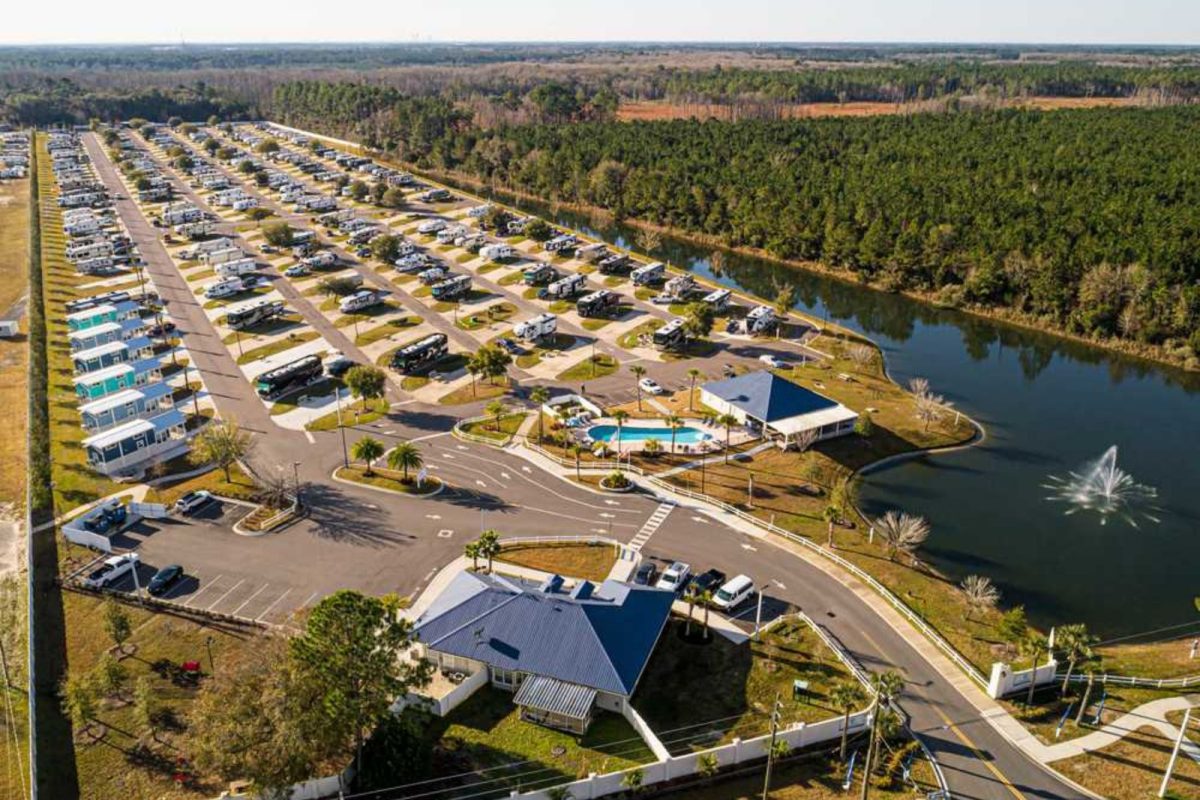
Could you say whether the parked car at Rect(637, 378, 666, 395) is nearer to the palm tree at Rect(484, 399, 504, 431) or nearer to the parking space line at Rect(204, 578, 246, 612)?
the palm tree at Rect(484, 399, 504, 431)

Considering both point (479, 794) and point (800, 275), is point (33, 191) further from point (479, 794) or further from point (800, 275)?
point (479, 794)

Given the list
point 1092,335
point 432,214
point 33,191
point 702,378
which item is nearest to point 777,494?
point 702,378

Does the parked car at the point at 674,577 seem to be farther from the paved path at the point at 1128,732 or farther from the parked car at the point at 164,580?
the parked car at the point at 164,580

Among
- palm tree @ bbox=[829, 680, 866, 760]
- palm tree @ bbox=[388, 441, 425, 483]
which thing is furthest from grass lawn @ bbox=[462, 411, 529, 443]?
palm tree @ bbox=[829, 680, 866, 760]

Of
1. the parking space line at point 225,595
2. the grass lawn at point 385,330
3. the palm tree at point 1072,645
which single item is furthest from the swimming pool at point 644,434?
the grass lawn at point 385,330

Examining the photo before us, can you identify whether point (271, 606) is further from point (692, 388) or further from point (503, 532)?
point (692, 388)

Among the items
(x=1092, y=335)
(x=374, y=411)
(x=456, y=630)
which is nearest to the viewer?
(x=456, y=630)
